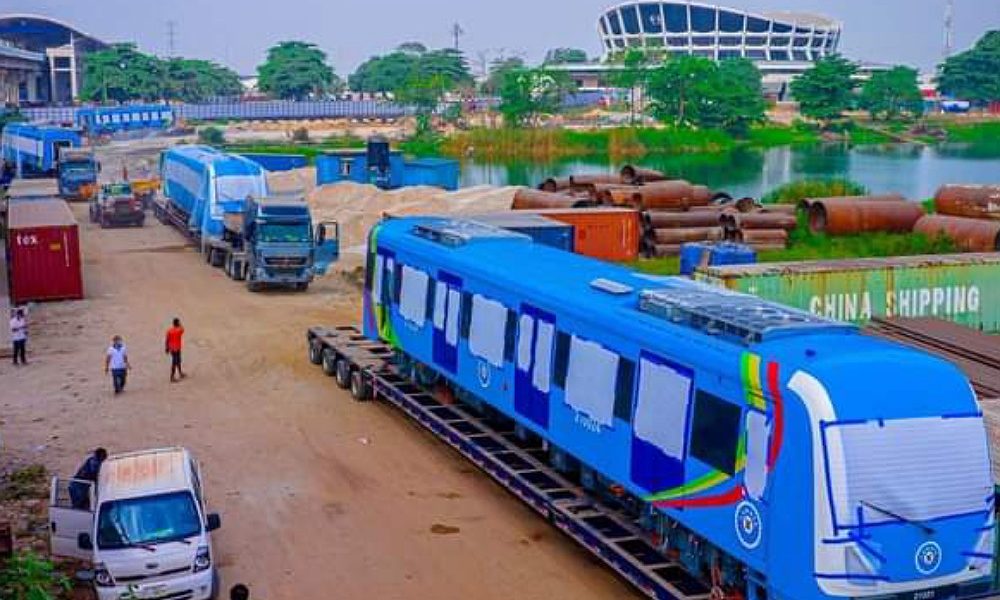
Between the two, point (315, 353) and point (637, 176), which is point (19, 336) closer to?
point (315, 353)

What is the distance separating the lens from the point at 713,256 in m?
31.4

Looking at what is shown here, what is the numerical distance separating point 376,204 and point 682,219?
14.1 meters

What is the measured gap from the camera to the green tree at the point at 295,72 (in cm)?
17250

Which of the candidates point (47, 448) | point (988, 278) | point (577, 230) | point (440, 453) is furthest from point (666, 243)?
point (47, 448)

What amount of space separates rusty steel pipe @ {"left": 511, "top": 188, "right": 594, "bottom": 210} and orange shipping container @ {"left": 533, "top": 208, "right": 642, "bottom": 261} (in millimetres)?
3745

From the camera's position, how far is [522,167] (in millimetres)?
105312

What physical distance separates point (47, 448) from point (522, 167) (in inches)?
3397

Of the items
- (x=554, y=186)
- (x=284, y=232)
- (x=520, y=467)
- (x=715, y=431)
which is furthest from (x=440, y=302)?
(x=554, y=186)

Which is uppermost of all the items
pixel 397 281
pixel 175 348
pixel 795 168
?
pixel 397 281

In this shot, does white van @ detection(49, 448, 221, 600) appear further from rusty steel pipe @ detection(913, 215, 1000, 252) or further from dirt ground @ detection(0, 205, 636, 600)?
rusty steel pipe @ detection(913, 215, 1000, 252)

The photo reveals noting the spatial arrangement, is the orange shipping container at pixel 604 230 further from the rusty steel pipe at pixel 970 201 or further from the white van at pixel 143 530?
the white van at pixel 143 530

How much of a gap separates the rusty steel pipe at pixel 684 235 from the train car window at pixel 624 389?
1074 inches

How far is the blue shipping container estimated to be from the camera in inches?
1232

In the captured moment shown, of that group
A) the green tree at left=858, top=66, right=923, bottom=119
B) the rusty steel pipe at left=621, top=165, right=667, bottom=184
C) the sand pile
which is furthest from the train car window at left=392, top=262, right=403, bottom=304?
the green tree at left=858, top=66, right=923, bottom=119
